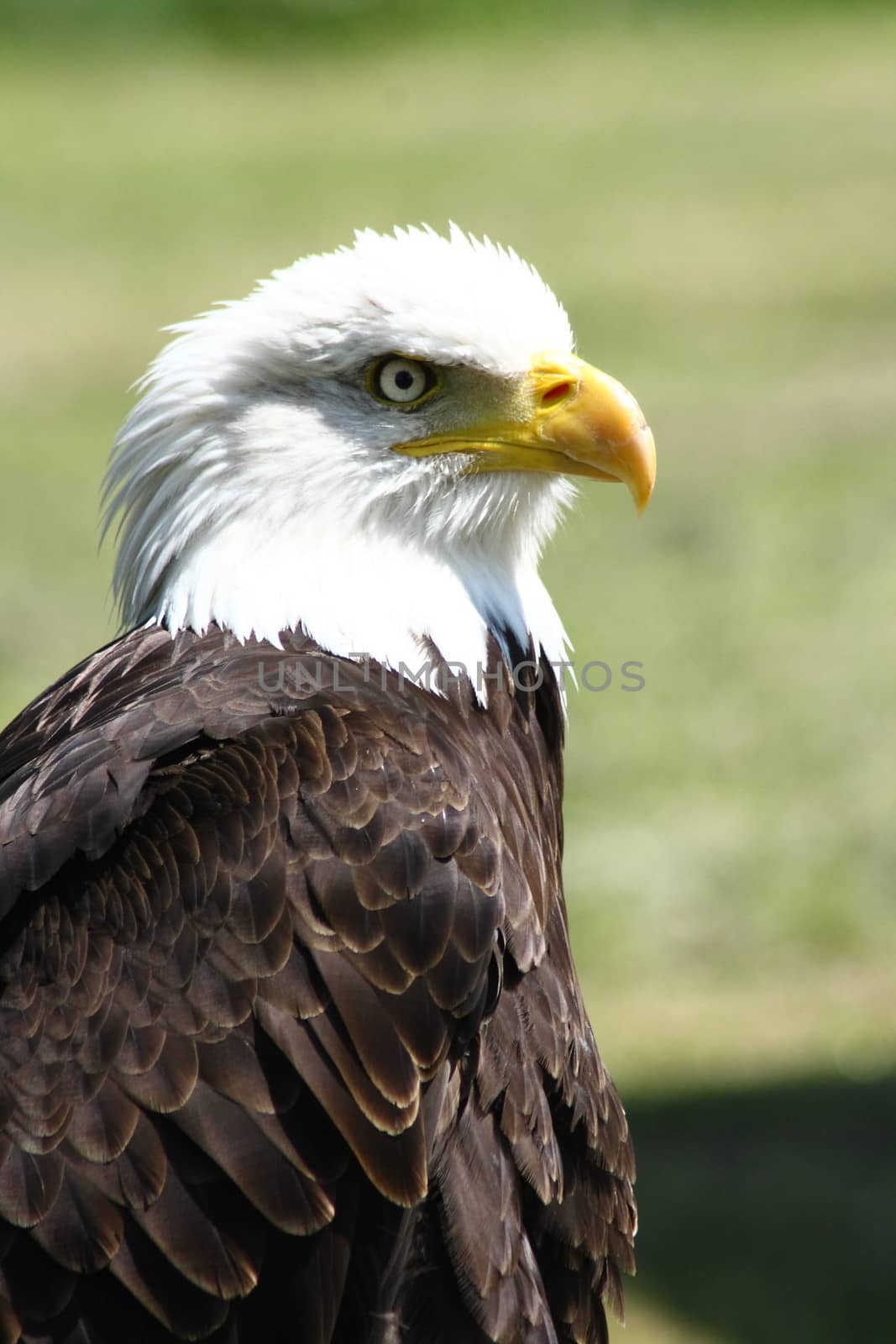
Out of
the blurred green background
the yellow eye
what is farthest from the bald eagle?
the blurred green background

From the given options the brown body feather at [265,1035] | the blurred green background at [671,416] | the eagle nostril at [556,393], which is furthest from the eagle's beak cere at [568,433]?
the blurred green background at [671,416]

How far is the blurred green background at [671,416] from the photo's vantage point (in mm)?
7062

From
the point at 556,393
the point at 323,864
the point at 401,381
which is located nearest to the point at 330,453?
the point at 401,381

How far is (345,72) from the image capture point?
25.5 metres

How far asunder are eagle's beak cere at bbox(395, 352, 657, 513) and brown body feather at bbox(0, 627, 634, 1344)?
61 cm

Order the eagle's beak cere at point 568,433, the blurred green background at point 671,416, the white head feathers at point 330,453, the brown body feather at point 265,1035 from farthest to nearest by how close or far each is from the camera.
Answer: the blurred green background at point 671,416, the eagle's beak cere at point 568,433, the white head feathers at point 330,453, the brown body feather at point 265,1035

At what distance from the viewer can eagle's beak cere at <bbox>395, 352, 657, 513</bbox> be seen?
3.64m

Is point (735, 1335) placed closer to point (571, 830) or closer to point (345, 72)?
point (571, 830)

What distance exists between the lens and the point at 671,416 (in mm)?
15148

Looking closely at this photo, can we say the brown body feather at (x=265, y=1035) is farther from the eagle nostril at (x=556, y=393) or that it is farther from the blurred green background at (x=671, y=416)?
A: the blurred green background at (x=671, y=416)

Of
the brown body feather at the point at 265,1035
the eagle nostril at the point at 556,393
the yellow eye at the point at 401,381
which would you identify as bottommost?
the brown body feather at the point at 265,1035

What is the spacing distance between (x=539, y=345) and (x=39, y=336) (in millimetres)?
14573

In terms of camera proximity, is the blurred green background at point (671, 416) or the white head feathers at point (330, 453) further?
the blurred green background at point (671, 416)

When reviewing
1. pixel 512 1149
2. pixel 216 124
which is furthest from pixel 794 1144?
pixel 216 124
